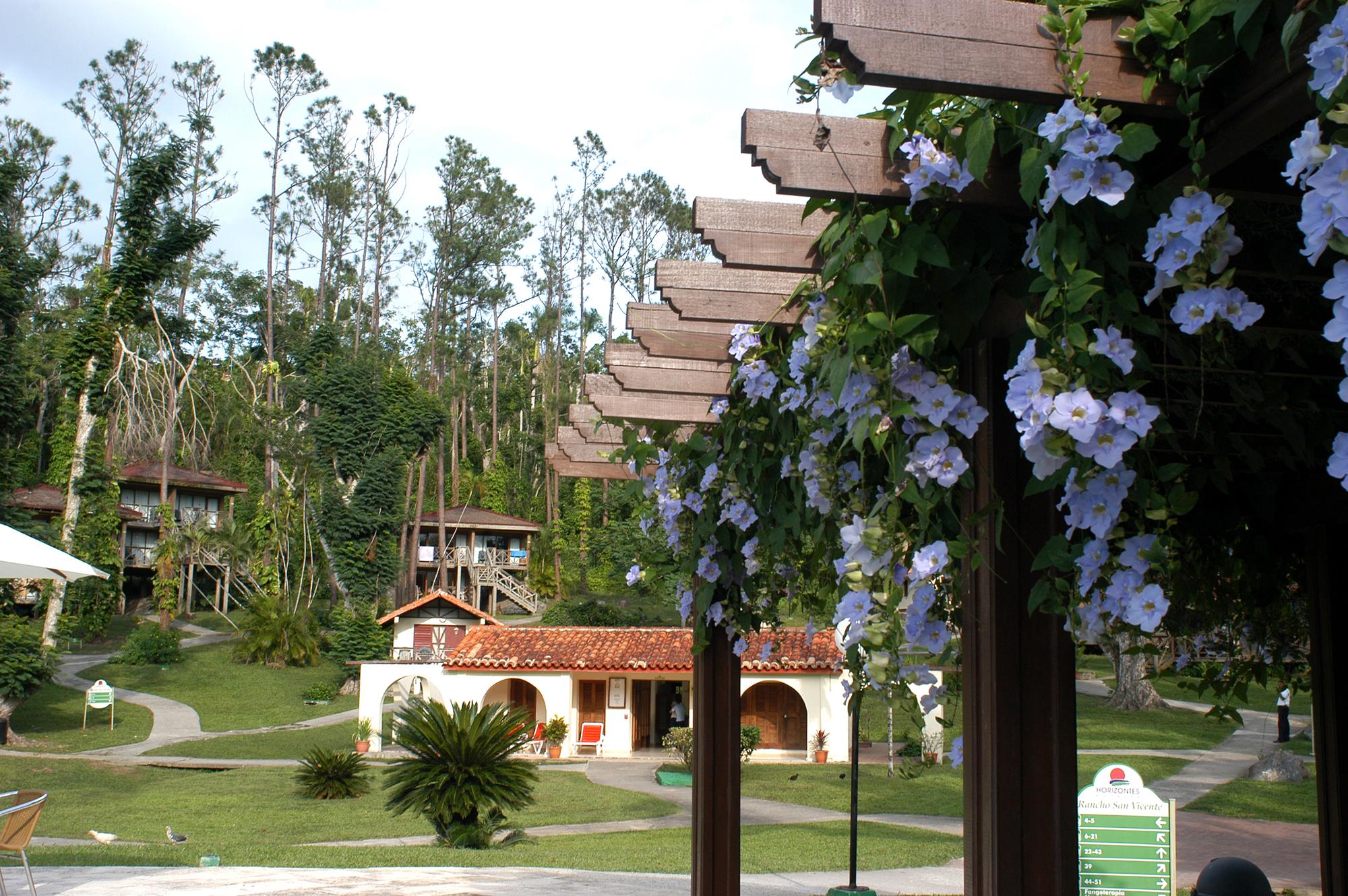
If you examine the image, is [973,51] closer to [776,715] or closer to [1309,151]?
[1309,151]

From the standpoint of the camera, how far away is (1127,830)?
5168 mm

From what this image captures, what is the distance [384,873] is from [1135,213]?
7.11 metres

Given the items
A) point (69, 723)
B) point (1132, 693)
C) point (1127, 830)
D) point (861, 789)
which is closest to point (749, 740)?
point (861, 789)

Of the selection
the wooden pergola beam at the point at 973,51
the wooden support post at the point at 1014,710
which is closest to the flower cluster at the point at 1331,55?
the wooden pergola beam at the point at 973,51

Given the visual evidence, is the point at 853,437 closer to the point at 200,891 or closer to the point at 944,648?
the point at 944,648

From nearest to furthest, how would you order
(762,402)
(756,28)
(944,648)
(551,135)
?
(944,648), (756,28), (762,402), (551,135)

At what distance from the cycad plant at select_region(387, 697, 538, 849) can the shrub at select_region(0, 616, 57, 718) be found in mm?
11947

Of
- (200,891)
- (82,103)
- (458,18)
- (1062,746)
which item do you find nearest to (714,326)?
(1062,746)

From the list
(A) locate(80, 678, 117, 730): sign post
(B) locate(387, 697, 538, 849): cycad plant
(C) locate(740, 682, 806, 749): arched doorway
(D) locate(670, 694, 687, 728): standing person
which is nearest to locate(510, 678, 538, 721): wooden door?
(D) locate(670, 694, 687, 728): standing person

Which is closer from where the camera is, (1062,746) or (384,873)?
(1062,746)

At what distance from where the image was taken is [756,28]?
2287 mm

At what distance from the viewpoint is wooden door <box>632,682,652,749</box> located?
837 inches

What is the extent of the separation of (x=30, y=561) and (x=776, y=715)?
16822mm

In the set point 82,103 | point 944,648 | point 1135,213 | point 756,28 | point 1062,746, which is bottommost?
point 1062,746
